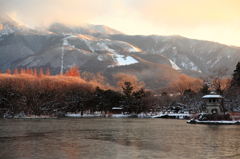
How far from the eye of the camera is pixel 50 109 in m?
74.8

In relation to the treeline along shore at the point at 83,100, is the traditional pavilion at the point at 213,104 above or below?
below

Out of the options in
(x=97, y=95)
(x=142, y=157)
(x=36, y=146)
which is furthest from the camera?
(x=97, y=95)

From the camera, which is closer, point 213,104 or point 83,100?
point 213,104

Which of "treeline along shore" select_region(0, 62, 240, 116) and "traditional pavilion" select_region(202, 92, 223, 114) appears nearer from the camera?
"traditional pavilion" select_region(202, 92, 223, 114)

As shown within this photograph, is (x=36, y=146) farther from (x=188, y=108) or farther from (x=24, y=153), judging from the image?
(x=188, y=108)

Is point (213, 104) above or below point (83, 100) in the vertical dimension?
below

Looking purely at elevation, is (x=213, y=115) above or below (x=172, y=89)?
below

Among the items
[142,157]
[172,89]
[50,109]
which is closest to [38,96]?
[50,109]

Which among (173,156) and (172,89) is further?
(172,89)

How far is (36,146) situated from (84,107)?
210ft

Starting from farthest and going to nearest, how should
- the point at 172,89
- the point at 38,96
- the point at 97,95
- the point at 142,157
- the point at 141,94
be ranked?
the point at 172,89 → the point at 141,94 → the point at 97,95 → the point at 38,96 → the point at 142,157

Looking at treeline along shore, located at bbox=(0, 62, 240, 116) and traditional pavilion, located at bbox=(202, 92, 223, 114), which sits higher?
treeline along shore, located at bbox=(0, 62, 240, 116)

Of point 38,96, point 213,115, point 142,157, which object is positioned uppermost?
point 38,96

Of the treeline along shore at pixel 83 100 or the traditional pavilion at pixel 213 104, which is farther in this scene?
the treeline along shore at pixel 83 100
